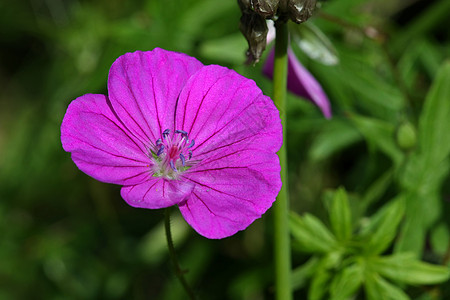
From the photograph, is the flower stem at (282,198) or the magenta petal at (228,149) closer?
the magenta petal at (228,149)

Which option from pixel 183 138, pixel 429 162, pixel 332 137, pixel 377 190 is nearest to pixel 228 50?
pixel 332 137

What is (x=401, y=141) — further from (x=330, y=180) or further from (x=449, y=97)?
(x=330, y=180)

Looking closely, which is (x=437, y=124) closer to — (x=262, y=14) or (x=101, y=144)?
(x=262, y=14)

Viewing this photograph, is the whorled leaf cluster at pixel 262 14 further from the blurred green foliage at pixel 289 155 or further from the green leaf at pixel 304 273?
the green leaf at pixel 304 273

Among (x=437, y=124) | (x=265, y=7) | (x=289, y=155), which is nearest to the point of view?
(x=265, y=7)

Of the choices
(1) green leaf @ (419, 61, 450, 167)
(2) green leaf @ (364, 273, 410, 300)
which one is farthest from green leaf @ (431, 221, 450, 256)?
(2) green leaf @ (364, 273, 410, 300)

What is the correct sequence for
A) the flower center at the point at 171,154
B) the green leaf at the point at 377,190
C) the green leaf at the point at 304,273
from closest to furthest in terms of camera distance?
the flower center at the point at 171,154, the green leaf at the point at 304,273, the green leaf at the point at 377,190

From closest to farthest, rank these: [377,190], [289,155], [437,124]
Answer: [437,124] < [377,190] < [289,155]

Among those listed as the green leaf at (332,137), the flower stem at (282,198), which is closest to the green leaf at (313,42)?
the flower stem at (282,198)
